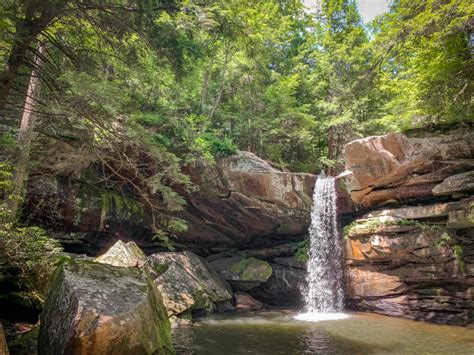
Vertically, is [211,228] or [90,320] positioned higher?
[211,228]

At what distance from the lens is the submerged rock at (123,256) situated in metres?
9.40

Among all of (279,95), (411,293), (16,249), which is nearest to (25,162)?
(16,249)

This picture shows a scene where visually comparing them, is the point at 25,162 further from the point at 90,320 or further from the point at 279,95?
the point at 279,95

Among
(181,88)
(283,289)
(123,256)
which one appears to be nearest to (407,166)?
(283,289)

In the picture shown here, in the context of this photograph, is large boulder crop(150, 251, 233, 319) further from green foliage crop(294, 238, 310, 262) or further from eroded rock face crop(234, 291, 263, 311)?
green foliage crop(294, 238, 310, 262)

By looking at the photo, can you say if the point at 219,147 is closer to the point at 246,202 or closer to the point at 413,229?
the point at 246,202

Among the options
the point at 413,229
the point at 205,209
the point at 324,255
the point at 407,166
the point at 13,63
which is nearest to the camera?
the point at 13,63

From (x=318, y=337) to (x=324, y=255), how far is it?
648 cm

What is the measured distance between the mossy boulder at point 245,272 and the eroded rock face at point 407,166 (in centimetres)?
515

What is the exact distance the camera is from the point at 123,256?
32.1 ft

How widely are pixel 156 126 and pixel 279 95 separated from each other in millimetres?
7216

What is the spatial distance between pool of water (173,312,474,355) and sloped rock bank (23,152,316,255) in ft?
15.8

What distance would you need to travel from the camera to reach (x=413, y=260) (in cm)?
1186

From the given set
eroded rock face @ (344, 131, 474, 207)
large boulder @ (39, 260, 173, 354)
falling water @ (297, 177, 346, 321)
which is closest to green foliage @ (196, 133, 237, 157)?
falling water @ (297, 177, 346, 321)
